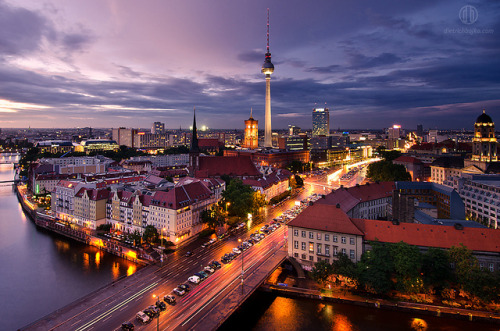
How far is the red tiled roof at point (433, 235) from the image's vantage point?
24719mm

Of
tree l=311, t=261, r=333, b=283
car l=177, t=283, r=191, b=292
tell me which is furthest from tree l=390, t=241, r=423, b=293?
car l=177, t=283, r=191, b=292

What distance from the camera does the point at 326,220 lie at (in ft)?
95.0

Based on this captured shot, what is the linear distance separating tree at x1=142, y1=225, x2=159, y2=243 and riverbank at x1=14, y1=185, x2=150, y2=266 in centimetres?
185

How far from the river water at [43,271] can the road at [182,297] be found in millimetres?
5292

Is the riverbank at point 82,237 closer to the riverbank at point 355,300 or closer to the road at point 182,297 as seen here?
the road at point 182,297

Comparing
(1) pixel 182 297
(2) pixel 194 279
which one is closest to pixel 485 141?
(2) pixel 194 279

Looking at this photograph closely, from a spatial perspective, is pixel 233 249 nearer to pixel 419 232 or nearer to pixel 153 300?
pixel 153 300

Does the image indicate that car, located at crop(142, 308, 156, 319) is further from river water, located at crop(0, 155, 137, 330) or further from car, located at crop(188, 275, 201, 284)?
river water, located at crop(0, 155, 137, 330)

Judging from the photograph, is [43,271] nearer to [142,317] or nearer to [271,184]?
[142,317]

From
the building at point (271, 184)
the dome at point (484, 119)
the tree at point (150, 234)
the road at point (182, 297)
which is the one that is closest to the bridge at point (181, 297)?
the road at point (182, 297)

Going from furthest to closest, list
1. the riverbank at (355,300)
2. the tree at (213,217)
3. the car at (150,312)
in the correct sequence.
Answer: the tree at (213,217), the riverbank at (355,300), the car at (150,312)

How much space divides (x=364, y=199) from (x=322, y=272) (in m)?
16.6

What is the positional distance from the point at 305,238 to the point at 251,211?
16439 mm

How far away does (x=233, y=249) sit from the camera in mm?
32844
